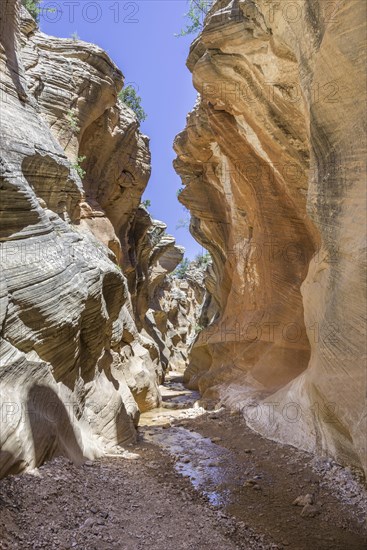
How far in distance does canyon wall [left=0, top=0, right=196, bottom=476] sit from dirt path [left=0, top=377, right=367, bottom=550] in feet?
1.71

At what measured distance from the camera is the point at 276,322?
519 inches

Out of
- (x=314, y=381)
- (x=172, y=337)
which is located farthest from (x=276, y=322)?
(x=172, y=337)

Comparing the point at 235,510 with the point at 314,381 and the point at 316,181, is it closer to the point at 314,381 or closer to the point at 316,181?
the point at 314,381

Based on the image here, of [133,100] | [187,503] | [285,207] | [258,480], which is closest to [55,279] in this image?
[187,503]

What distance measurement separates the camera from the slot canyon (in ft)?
17.2

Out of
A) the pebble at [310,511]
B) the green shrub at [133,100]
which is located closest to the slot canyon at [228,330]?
the pebble at [310,511]

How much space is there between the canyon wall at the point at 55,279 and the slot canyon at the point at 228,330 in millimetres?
43

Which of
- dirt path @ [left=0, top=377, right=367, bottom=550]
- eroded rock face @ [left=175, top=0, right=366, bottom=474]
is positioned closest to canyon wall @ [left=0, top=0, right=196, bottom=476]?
dirt path @ [left=0, top=377, right=367, bottom=550]

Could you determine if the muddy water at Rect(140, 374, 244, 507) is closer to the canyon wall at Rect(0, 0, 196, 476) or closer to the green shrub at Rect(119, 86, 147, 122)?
the canyon wall at Rect(0, 0, 196, 476)

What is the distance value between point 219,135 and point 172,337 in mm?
25440

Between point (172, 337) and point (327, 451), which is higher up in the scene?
point (327, 451)

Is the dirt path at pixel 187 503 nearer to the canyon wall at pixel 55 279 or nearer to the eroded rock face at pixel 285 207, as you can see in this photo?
the canyon wall at pixel 55 279

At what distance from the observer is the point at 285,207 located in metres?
13.0

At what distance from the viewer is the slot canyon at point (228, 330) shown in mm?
5238
